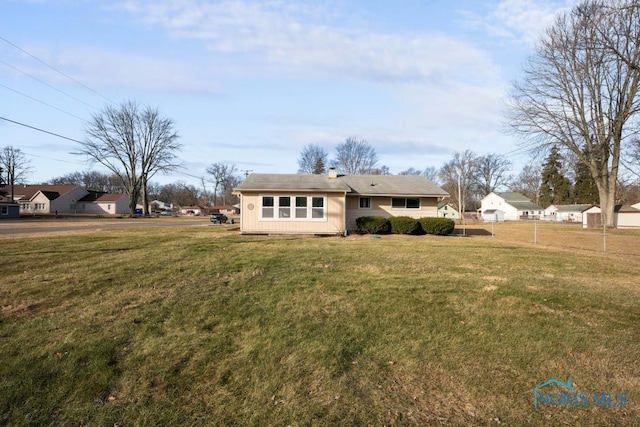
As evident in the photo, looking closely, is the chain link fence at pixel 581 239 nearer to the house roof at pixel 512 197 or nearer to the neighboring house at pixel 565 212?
the neighboring house at pixel 565 212

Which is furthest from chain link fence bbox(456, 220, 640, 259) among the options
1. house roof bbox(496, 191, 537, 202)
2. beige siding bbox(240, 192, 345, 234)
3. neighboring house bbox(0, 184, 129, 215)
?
neighboring house bbox(0, 184, 129, 215)

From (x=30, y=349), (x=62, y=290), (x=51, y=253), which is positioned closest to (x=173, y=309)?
(x=30, y=349)

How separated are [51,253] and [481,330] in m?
11.3

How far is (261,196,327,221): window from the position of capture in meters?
18.7

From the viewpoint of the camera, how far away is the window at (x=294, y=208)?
18719mm

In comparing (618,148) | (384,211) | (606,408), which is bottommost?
(606,408)

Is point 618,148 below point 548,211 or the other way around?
the other way around

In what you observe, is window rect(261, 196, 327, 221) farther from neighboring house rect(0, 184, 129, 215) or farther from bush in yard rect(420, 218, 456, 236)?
neighboring house rect(0, 184, 129, 215)

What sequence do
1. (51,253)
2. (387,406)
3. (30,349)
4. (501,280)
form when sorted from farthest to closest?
(51,253) → (501,280) → (30,349) → (387,406)

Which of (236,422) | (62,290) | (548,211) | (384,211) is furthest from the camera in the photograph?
(548,211)

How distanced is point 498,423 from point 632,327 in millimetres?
3505

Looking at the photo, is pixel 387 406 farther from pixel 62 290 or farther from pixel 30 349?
pixel 62 290

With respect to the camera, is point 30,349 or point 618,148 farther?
point 618,148

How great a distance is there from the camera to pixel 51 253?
33.1 ft
